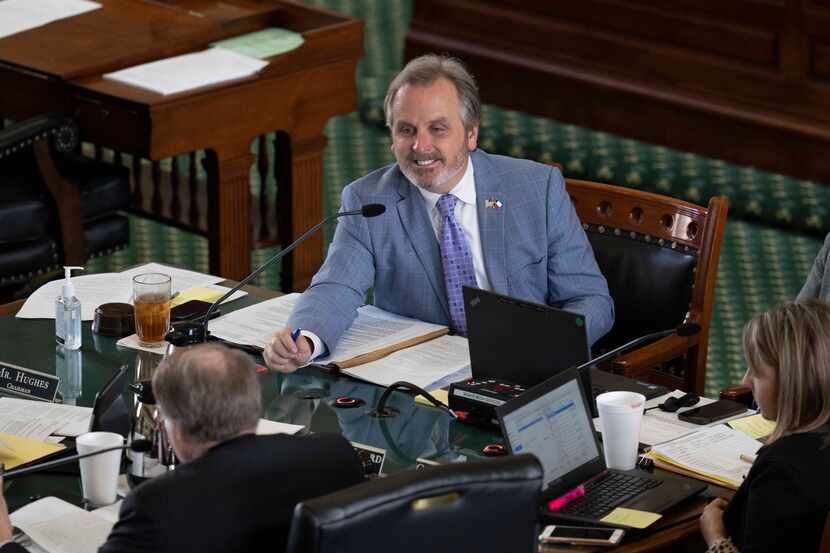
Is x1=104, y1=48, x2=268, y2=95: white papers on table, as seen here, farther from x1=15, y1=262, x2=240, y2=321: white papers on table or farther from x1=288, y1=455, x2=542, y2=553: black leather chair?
x1=288, y1=455, x2=542, y2=553: black leather chair

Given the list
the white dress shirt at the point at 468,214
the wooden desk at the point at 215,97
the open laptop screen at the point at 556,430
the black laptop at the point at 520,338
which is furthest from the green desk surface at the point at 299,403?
the wooden desk at the point at 215,97

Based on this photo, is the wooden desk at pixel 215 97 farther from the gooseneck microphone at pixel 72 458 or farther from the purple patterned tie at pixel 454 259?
the gooseneck microphone at pixel 72 458

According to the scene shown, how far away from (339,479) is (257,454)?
15 cm

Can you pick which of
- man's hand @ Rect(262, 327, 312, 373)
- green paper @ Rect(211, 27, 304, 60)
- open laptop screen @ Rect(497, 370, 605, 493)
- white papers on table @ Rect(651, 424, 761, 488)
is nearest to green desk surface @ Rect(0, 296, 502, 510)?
man's hand @ Rect(262, 327, 312, 373)

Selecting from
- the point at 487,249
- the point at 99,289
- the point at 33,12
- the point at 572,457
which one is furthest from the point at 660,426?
the point at 33,12

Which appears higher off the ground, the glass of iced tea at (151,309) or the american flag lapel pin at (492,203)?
the american flag lapel pin at (492,203)

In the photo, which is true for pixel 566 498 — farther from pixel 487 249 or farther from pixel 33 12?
pixel 33 12

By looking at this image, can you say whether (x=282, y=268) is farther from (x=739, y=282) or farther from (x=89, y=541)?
(x=89, y=541)

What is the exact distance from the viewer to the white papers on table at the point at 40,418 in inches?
118

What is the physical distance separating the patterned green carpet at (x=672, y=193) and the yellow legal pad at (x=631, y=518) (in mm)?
2380

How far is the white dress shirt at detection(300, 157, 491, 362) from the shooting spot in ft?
12.3

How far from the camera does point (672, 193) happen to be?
6.60 meters

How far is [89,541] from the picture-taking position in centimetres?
257

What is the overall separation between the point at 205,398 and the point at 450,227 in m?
1.47
